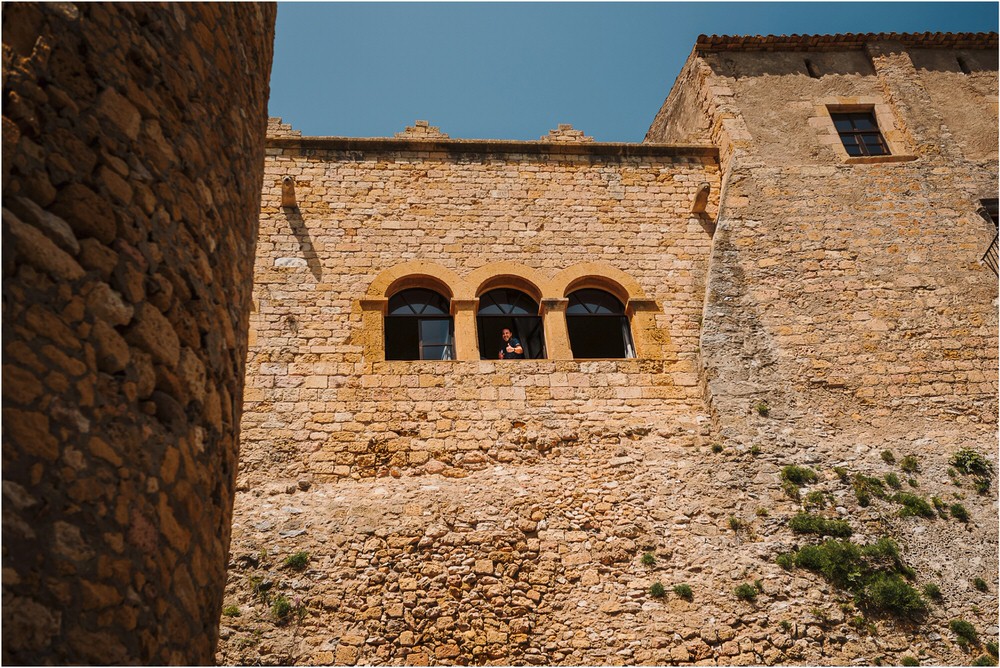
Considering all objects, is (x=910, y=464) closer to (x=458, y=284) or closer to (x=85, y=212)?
(x=458, y=284)

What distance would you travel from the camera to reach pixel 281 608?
7.48 metres

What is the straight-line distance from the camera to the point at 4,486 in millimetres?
2393

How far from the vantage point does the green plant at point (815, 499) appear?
339 inches

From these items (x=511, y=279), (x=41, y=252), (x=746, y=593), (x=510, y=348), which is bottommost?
(x=746, y=593)

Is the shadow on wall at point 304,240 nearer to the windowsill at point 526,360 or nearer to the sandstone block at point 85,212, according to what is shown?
the windowsill at point 526,360

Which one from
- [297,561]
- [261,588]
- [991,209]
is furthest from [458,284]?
[991,209]

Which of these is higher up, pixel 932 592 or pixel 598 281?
pixel 598 281

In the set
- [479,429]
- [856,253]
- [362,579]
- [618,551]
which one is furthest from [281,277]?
[856,253]

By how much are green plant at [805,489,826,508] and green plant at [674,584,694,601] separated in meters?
1.79

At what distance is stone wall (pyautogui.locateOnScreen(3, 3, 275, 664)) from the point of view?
8.38 ft

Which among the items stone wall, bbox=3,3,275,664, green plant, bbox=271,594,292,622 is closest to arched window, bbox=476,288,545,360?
green plant, bbox=271,594,292,622

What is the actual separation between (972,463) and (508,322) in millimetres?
5696

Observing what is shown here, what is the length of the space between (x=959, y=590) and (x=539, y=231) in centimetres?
657

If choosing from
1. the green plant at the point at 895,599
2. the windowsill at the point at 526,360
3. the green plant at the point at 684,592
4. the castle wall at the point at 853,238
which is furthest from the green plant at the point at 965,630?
the windowsill at the point at 526,360
